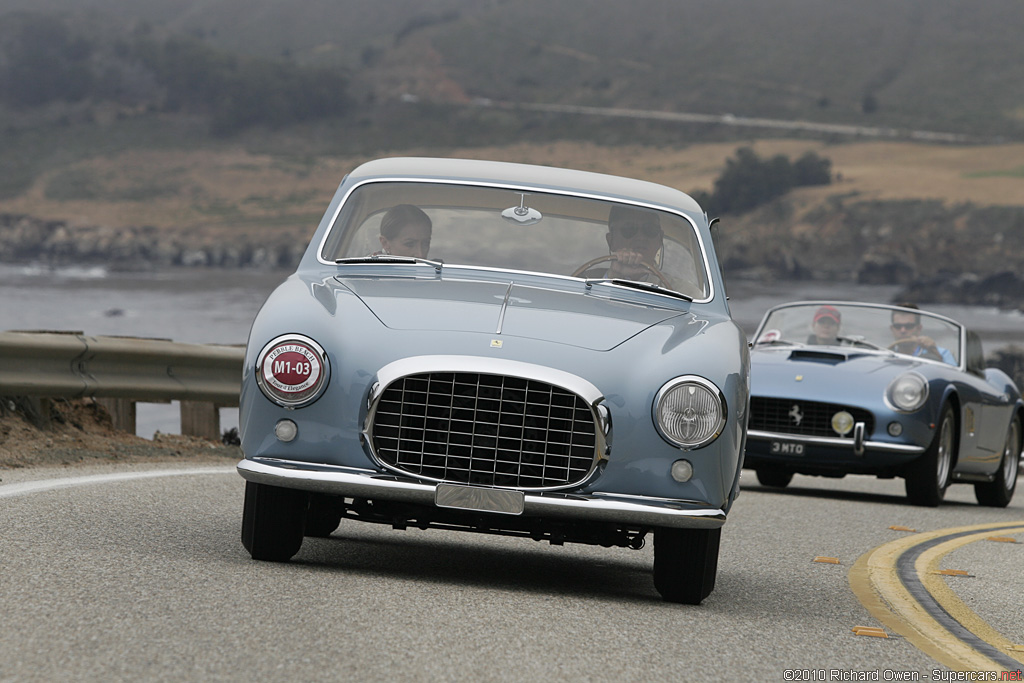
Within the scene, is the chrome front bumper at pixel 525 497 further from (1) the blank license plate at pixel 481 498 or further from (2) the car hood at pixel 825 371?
(2) the car hood at pixel 825 371

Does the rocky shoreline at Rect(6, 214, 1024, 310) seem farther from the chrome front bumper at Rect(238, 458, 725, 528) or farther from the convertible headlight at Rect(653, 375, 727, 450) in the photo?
the chrome front bumper at Rect(238, 458, 725, 528)

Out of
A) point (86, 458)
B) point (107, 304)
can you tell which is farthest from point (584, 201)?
point (107, 304)

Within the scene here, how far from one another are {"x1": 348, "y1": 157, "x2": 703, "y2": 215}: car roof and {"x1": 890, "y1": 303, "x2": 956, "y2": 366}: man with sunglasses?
5466 mm

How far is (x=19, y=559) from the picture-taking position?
17.3ft

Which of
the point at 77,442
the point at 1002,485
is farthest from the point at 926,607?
the point at 1002,485

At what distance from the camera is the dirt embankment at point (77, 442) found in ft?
29.8

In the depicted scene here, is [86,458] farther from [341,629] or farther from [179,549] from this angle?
[341,629]

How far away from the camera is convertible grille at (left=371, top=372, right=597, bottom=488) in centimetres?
521

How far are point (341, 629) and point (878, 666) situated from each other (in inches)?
65.1

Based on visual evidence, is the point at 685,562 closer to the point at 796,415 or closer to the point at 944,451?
the point at 796,415

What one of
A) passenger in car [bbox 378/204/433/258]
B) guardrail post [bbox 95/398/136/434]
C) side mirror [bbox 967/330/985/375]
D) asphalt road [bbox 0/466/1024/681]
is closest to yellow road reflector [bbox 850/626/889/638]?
asphalt road [bbox 0/466/1024/681]

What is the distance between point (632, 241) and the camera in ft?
21.8

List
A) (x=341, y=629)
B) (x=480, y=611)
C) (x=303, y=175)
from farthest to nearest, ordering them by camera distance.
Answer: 1. (x=303, y=175)
2. (x=480, y=611)
3. (x=341, y=629)

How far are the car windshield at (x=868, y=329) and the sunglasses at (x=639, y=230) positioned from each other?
18.3ft
